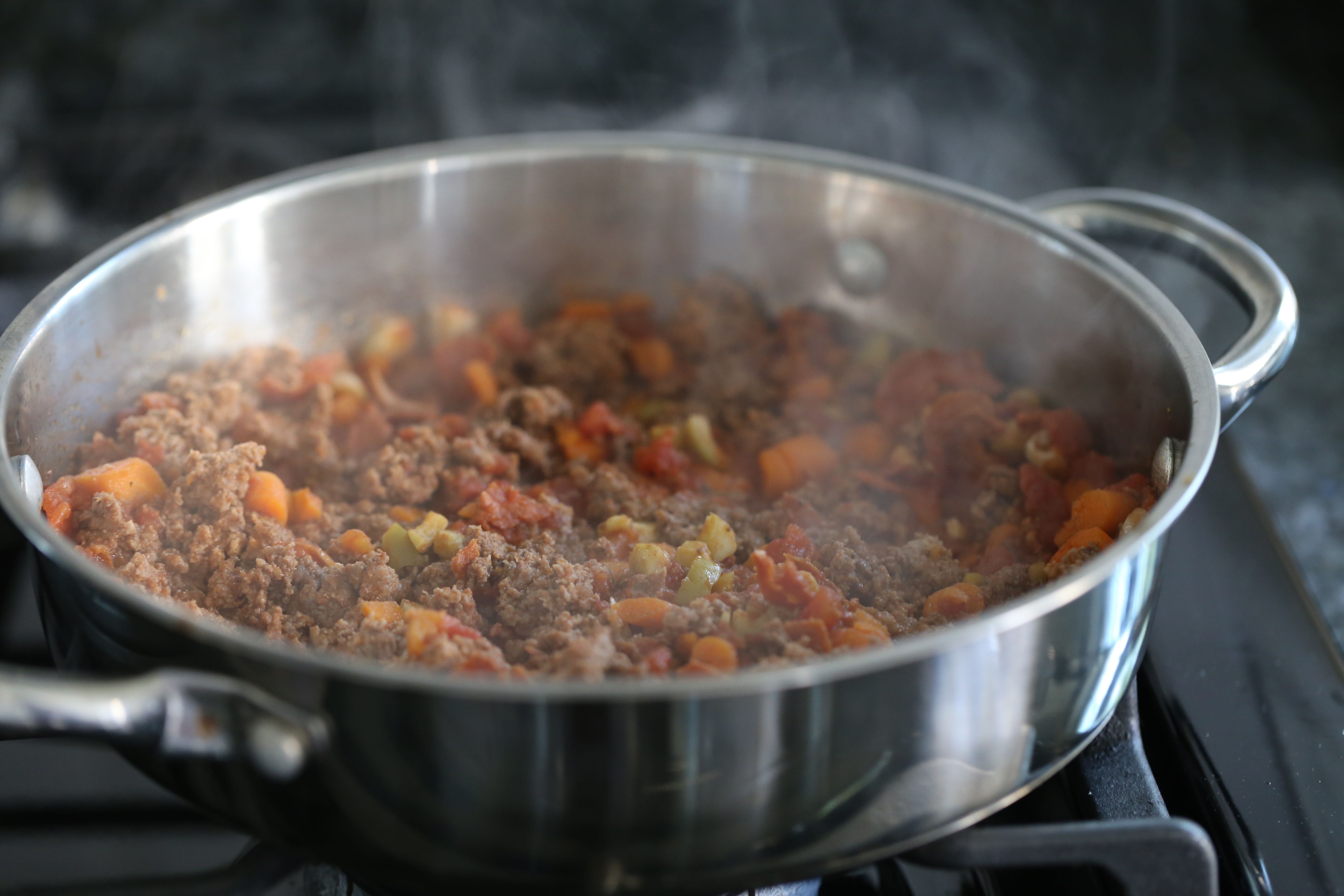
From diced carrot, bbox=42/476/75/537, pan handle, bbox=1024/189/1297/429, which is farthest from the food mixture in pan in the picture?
pan handle, bbox=1024/189/1297/429

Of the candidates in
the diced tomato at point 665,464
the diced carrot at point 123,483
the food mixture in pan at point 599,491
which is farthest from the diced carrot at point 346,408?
the diced tomato at point 665,464

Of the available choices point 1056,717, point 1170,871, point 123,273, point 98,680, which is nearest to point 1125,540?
point 1056,717

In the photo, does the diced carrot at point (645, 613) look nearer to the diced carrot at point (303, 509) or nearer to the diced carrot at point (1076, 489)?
the diced carrot at point (303, 509)

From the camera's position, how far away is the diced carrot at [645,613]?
1099 millimetres

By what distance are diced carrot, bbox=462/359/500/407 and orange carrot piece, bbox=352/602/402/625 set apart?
57cm

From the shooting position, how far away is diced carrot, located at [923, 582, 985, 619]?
117 cm

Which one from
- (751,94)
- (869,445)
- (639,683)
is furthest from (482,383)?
(751,94)

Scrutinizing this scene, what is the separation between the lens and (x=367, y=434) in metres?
1.54

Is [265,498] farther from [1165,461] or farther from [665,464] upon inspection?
[1165,461]

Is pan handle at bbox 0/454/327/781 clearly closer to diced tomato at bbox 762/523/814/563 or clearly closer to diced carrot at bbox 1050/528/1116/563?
diced tomato at bbox 762/523/814/563

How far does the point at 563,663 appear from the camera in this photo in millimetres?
966

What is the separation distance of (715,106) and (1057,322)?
Answer: 137 cm

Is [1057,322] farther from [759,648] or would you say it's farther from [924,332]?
[759,648]

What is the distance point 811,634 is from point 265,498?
706mm
